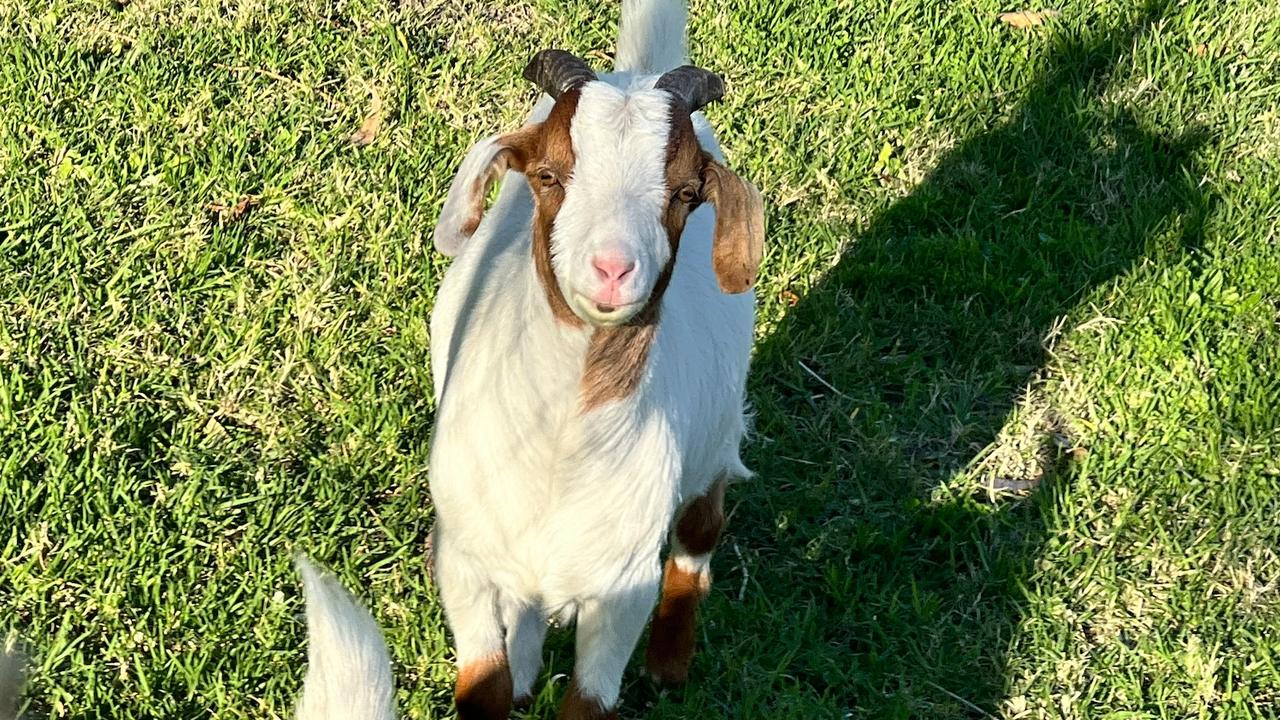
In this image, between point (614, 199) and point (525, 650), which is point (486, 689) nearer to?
point (525, 650)

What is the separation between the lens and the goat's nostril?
8.54 feet

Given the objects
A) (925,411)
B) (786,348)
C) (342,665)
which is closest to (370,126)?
(786,348)

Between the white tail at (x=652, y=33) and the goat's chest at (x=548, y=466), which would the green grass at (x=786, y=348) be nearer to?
the goat's chest at (x=548, y=466)

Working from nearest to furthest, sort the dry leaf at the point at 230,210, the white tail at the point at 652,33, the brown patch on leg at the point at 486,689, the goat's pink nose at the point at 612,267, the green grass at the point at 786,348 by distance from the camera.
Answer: the goat's pink nose at the point at 612,267 < the brown patch on leg at the point at 486,689 < the green grass at the point at 786,348 < the white tail at the point at 652,33 < the dry leaf at the point at 230,210

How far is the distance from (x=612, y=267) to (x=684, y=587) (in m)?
1.47

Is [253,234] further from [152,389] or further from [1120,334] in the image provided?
[1120,334]

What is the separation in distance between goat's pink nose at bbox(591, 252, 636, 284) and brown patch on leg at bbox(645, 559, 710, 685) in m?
1.44

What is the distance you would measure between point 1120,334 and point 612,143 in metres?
2.65

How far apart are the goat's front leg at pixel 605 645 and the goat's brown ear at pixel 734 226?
26.7 inches

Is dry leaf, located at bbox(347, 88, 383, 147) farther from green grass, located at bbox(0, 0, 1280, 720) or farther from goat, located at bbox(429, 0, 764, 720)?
goat, located at bbox(429, 0, 764, 720)

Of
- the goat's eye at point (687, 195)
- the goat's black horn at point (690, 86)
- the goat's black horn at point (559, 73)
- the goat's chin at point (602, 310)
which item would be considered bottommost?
the goat's chin at point (602, 310)

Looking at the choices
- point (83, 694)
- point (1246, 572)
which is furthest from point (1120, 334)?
point (83, 694)

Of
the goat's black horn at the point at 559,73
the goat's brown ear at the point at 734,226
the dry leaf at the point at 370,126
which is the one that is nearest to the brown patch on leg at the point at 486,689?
the goat's brown ear at the point at 734,226

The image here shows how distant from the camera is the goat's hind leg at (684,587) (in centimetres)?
377
